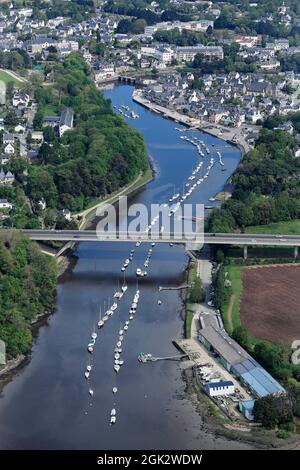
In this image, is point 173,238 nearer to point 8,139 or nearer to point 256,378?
point 256,378

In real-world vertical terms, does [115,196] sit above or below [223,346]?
below

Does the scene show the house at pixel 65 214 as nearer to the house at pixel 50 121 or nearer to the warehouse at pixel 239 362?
the warehouse at pixel 239 362

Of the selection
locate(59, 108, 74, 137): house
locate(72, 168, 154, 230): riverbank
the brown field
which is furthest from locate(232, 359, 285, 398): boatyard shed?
locate(59, 108, 74, 137): house

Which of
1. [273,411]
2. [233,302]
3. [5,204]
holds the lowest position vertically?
[233,302]

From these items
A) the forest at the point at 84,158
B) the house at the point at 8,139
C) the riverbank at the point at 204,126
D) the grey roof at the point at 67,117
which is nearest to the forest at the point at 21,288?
the forest at the point at 84,158

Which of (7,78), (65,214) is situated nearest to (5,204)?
(65,214)

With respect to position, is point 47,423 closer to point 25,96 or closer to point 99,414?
point 99,414

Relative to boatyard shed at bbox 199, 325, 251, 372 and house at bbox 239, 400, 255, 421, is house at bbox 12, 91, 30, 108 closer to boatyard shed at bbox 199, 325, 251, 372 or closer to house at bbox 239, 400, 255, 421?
boatyard shed at bbox 199, 325, 251, 372
